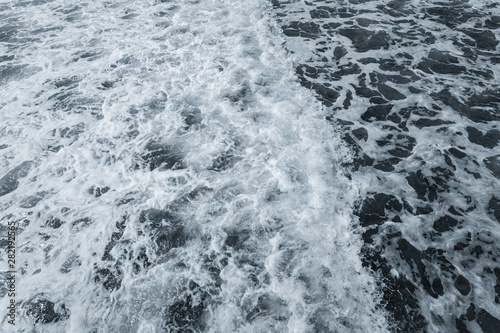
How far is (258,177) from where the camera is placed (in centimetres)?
662

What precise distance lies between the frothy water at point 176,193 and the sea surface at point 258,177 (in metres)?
0.03

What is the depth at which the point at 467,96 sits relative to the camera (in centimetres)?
812

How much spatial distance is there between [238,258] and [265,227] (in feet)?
2.60

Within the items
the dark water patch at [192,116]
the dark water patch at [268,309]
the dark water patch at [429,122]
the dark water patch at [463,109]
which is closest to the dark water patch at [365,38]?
the dark water patch at [463,109]

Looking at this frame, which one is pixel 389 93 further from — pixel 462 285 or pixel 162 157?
pixel 162 157

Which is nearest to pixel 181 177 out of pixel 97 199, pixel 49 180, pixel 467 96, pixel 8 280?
pixel 97 199

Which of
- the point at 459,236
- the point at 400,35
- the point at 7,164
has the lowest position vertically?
the point at 459,236

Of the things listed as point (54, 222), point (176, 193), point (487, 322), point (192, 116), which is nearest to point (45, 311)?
point (54, 222)

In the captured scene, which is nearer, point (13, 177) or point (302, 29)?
point (13, 177)

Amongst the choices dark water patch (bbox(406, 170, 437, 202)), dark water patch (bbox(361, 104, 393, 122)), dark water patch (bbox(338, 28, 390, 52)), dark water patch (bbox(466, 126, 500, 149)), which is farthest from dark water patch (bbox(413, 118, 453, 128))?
dark water patch (bbox(338, 28, 390, 52))

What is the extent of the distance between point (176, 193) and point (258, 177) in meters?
1.76

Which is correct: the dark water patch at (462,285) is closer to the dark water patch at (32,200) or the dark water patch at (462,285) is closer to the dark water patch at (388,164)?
the dark water patch at (388,164)

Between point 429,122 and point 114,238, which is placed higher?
point 429,122

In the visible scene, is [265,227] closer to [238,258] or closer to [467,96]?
[238,258]
